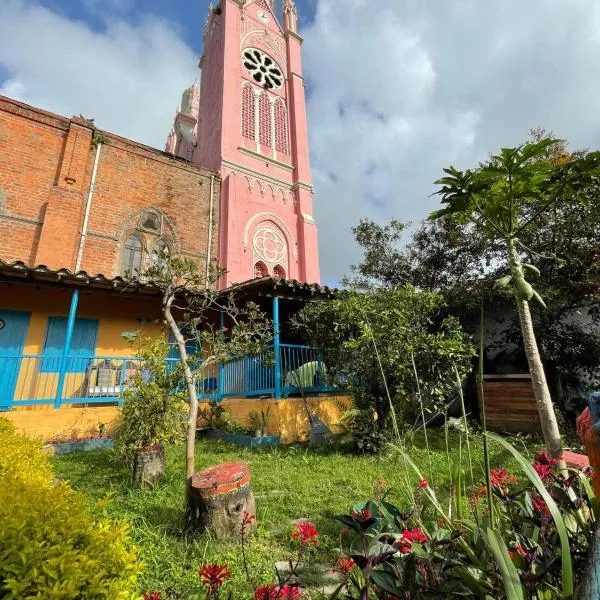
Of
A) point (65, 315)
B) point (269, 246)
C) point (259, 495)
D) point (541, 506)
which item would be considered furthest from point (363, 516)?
point (269, 246)

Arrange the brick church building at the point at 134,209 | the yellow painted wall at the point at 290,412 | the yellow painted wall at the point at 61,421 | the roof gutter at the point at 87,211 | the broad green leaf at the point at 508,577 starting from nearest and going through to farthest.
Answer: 1. the broad green leaf at the point at 508,577
2. the yellow painted wall at the point at 61,421
3. the yellow painted wall at the point at 290,412
4. the brick church building at the point at 134,209
5. the roof gutter at the point at 87,211

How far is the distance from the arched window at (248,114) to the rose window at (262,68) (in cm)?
101

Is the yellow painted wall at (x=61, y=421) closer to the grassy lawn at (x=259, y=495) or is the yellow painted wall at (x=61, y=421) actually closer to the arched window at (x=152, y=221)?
the grassy lawn at (x=259, y=495)

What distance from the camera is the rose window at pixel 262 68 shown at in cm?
1636

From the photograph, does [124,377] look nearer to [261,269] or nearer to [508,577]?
[261,269]

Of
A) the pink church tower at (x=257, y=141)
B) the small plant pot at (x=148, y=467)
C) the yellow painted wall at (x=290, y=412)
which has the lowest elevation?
the small plant pot at (x=148, y=467)

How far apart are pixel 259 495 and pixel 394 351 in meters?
3.06

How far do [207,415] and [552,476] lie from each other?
A: 741cm

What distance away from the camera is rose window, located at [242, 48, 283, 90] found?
644 inches

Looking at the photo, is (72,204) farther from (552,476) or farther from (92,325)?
(552,476)

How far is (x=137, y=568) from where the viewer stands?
50.9 inches

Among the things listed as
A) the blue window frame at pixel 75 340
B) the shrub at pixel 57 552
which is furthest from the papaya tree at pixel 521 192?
the blue window frame at pixel 75 340

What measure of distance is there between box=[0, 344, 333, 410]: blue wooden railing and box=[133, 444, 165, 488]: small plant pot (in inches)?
118

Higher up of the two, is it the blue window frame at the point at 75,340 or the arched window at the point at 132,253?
the arched window at the point at 132,253
